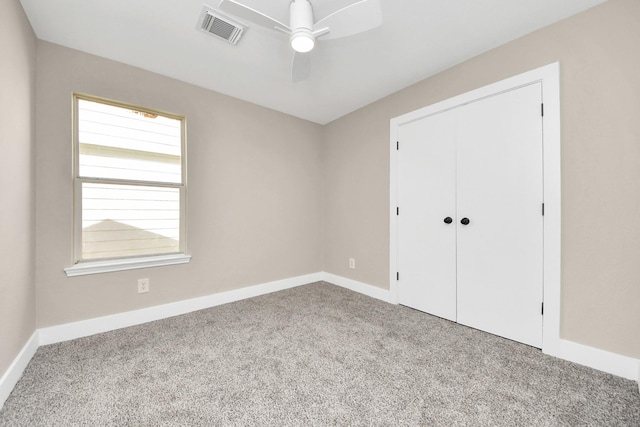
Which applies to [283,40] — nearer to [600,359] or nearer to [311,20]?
[311,20]

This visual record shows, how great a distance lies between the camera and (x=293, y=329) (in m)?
2.27

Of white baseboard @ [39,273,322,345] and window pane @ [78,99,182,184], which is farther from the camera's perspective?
window pane @ [78,99,182,184]

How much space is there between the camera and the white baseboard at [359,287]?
300 cm

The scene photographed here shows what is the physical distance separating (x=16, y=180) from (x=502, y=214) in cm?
338

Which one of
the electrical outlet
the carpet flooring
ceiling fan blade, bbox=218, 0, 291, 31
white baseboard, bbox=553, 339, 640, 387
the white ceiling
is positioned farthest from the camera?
the electrical outlet

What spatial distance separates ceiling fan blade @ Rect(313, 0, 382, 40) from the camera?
4.82ft

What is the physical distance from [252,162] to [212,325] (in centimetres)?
182

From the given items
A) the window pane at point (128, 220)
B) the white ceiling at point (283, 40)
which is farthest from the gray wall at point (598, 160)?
the window pane at point (128, 220)

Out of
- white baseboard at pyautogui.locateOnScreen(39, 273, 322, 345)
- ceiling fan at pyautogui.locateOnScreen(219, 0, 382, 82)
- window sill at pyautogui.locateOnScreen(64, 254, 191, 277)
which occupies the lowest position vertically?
white baseboard at pyautogui.locateOnScreen(39, 273, 322, 345)

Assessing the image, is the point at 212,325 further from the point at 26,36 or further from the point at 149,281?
the point at 26,36

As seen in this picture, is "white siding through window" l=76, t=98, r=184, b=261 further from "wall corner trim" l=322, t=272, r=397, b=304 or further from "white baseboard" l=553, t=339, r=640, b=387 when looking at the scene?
"white baseboard" l=553, t=339, r=640, b=387

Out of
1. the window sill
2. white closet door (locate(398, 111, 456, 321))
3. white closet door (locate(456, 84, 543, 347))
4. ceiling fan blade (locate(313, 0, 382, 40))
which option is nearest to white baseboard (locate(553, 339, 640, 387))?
white closet door (locate(456, 84, 543, 347))

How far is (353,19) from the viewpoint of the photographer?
1.58m

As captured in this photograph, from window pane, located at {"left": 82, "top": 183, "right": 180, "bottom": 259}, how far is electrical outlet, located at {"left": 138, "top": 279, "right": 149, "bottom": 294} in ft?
A: 0.84
